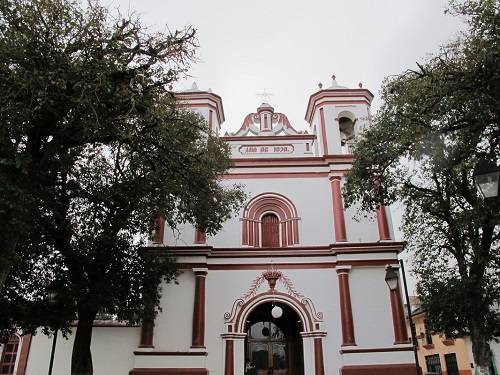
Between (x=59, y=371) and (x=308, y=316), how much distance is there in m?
9.21

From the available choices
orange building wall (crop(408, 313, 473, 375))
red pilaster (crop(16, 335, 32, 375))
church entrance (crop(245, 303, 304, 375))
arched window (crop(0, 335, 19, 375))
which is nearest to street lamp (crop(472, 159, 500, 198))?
church entrance (crop(245, 303, 304, 375))

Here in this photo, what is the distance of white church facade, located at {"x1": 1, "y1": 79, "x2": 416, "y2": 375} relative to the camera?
15.9 meters

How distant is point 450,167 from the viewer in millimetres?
11148

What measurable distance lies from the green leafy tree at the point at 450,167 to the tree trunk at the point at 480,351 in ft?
0.09

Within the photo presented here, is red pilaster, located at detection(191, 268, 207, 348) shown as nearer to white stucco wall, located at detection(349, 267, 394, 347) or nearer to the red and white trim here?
white stucco wall, located at detection(349, 267, 394, 347)

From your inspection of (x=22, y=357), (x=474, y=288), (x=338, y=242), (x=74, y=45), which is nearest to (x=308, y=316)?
(x=338, y=242)

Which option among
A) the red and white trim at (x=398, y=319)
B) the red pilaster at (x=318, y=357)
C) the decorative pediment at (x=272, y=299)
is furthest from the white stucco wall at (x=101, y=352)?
the red and white trim at (x=398, y=319)

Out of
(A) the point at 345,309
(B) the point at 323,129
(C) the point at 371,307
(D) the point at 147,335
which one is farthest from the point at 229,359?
(B) the point at 323,129

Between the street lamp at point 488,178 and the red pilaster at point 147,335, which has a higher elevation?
the street lamp at point 488,178

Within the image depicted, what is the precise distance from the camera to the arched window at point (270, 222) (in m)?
18.0

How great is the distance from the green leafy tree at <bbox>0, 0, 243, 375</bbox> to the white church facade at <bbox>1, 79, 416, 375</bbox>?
2.09 m

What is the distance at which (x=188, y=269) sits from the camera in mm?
17062

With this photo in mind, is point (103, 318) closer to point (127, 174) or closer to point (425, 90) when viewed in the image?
point (127, 174)

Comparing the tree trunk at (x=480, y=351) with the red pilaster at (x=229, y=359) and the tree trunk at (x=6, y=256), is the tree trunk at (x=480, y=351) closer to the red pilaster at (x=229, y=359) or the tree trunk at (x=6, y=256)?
the red pilaster at (x=229, y=359)
